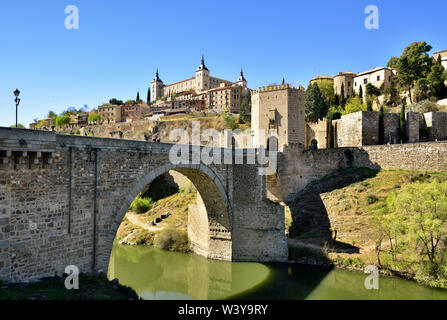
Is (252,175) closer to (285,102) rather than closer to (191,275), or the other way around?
(191,275)

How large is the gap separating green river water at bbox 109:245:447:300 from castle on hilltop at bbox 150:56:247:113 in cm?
4557

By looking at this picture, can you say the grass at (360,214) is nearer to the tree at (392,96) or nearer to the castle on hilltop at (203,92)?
the tree at (392,96)

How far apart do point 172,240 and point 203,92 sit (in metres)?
54.9

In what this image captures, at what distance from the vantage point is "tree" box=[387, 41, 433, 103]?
34.4m

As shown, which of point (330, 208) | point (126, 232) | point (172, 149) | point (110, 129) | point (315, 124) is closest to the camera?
point (172, 149)

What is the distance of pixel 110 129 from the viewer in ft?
168

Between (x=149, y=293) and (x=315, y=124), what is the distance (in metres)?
23.4

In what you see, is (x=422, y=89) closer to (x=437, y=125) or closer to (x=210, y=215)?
(x=437, y=125)

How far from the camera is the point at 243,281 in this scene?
1530 cm

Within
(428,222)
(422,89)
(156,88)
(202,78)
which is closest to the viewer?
(428,222)

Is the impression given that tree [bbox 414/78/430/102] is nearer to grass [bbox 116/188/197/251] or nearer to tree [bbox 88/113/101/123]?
grass [bbox 116/188/197/251]

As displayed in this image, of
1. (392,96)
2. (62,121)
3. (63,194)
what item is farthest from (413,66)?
(62,121)

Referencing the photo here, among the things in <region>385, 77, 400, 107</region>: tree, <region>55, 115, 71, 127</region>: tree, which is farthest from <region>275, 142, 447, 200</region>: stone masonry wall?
<region>55, 115, 71, 127</region>: tree
